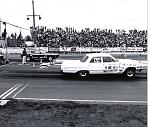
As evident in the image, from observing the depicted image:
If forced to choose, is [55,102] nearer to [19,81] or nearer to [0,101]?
[0,101]

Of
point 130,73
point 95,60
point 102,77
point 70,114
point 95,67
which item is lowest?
point 70,114

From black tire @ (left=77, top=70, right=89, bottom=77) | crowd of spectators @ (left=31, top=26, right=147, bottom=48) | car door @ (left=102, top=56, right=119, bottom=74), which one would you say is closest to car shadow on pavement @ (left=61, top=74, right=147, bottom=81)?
black tire @ (left=77, top=70, right=89, bottom=77)

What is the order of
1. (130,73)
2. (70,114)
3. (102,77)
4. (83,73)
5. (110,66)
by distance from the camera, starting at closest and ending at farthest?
1. (70,114)
2. (110,66)
3. (83,73)
4. (130,73)
5. (102,77)

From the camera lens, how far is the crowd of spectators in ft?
257

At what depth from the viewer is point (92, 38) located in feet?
268

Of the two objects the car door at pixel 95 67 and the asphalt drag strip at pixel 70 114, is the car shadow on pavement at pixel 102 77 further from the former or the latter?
the asphalt drag strip at pixel 70 114

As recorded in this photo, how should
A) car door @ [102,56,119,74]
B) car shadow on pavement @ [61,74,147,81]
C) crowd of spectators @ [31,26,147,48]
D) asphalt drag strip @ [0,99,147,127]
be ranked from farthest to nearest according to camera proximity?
1. crowd of spectators @ [31,26,147,48]
2. car door @ [102,56,119,74]
3. car shadow on pavement @ [61,74,147,81]
4. asphalt drag strip @ [0,99,147,127]

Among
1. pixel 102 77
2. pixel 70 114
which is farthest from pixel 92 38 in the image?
pixel 70 114

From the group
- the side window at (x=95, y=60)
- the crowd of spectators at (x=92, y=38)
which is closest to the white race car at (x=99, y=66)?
the side window at (x=95, y=60)

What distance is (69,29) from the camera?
88.2m

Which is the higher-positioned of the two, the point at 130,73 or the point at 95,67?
the point at 95,67

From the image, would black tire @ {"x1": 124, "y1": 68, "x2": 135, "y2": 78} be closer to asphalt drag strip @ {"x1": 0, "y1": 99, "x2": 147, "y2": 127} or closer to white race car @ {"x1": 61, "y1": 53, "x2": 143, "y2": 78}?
white race car @ {"x1": 61, "y1": 53, "x2": 143, "y2": 78}

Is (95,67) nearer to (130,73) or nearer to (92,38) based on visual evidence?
(130,73)

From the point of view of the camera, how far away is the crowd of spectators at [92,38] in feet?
257
